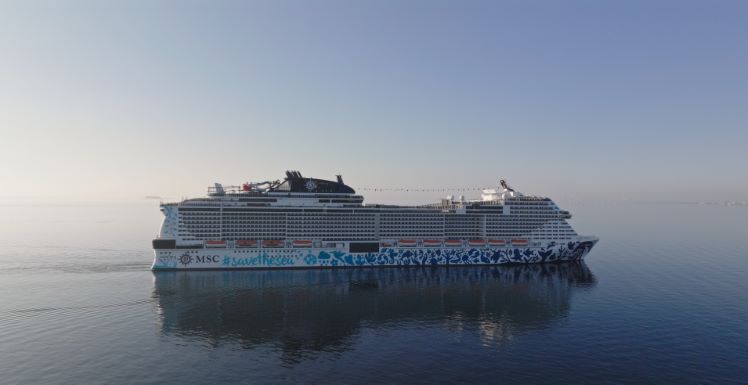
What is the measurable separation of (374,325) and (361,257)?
33905 mm

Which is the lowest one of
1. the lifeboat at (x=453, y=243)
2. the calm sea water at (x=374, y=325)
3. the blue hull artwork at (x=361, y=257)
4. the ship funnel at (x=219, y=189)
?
the calm sea water at (x=374, y=325)

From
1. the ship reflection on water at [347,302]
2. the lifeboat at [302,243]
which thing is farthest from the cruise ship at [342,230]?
the ship reflection on water at [347,302]

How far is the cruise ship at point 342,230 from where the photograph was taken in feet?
255

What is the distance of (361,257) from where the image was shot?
82.3 m

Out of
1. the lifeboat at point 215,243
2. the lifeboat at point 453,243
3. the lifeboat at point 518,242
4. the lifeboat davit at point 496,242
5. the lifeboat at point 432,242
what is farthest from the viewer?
the lifeboat at point 518,242

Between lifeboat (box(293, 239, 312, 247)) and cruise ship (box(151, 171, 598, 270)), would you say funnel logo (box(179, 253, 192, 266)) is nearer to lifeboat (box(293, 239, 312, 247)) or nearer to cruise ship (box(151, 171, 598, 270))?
cruise ship (box(151, 171, 598, 270))

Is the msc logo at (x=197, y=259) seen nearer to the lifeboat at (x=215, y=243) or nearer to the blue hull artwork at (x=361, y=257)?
the blue hull artwork at (x=361, y=257)

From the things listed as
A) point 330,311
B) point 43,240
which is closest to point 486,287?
point 330,311

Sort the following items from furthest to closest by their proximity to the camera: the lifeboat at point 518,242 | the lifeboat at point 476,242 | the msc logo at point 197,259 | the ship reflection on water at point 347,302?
1. the lifeboat at point 518,242
2. the lifeboat at point 476,242
3. the msc logo at point 197,259
4. the ship reflection on water at point 347,302

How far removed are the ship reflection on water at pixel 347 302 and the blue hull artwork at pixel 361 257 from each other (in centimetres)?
214

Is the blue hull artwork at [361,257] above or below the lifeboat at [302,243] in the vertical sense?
below

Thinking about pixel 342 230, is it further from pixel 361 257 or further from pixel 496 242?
pixel 496 242

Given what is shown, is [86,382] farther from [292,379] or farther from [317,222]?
[317,222]

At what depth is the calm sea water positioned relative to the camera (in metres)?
36.0
